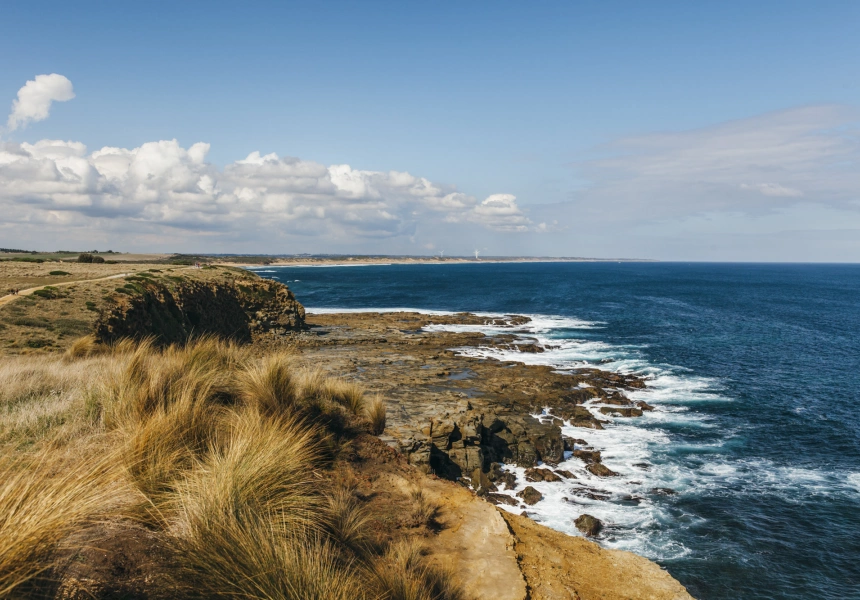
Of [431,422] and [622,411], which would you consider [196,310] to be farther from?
[622,411]

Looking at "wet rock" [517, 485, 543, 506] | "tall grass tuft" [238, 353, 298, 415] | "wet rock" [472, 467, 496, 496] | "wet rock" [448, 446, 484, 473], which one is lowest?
"wet rock" [517, 485, 543, 506]

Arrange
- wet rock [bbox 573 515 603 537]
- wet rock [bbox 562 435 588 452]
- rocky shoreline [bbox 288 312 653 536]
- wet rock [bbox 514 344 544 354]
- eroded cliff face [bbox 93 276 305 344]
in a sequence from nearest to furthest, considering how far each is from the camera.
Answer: wet rock [bbox 573 515 603 537]
rocky shoreline [bbox 288 312 653 536]
wet rock [bbox 562 435 588 452]
eroded cliff face [bbox 93 276 305 344]
wet rock [bbox 514 344 544 354]

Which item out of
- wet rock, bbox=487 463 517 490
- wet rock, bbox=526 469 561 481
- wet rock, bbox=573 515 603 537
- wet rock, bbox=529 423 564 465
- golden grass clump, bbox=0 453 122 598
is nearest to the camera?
golden grass clump, bbox=0 453 122 598

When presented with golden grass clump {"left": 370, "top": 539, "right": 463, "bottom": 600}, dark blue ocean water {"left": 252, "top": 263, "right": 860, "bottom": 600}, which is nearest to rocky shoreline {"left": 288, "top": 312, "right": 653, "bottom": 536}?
dark blue ocean water {"left": 252, "top": 263, "right": 860, "bottom": 600}

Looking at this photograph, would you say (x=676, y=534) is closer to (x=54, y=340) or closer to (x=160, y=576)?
(x=160, y=576)

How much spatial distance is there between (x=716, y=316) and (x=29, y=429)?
71299mm

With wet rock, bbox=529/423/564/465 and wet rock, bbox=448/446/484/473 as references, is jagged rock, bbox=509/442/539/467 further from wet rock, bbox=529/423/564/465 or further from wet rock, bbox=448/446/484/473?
wet rock, bbox=448/446/484/473

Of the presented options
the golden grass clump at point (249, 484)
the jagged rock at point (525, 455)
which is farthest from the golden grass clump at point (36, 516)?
the jagged rock at point (525, 455)

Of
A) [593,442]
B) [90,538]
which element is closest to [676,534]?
[593,442]

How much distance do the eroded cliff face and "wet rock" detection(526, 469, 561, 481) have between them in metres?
13.1

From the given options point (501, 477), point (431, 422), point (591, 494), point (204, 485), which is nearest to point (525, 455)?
point (501, 477)

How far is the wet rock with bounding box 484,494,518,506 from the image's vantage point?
16.0 meters

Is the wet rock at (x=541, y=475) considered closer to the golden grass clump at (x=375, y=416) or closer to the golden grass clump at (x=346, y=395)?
the golden grass clump at (x=375, y=416)

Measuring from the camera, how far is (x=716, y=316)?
62.8 metres
